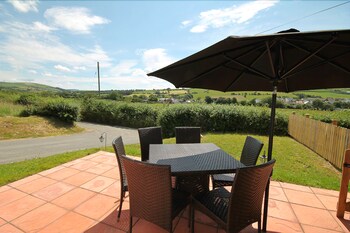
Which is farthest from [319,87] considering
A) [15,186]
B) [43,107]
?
[43,107]

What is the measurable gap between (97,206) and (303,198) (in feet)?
10.6

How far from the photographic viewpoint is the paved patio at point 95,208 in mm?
2223

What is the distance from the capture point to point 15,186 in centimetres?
312

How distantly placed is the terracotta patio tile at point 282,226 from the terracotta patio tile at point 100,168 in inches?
122

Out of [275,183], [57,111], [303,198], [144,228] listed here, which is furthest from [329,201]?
[57,111]

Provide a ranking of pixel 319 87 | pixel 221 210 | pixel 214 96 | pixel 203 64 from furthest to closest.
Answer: pixel 214 96 < pixel 319 87 < pixel 203 64 < pixel 221 210

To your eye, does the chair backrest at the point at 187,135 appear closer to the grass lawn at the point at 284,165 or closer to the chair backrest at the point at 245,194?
the grass lawn at the point at 284,165

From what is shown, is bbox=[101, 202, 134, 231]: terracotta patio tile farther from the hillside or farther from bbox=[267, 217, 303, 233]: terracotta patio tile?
the hillside

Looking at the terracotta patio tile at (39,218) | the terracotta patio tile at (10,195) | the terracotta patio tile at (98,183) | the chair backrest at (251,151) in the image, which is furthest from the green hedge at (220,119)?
the terracotta patio tile at (39,218)

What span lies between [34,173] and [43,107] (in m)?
11.5

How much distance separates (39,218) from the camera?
234 cm

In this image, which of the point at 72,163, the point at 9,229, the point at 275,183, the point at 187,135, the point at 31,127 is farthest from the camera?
the point at 31,127

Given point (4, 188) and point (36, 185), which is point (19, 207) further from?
point (4, 188)

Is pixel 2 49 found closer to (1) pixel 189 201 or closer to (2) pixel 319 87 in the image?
(1) pixel 189 201
